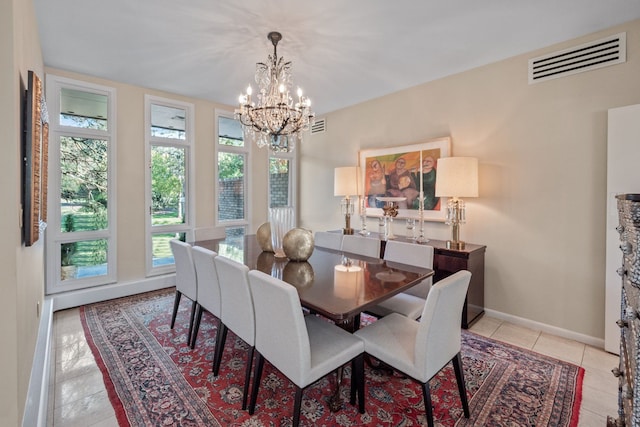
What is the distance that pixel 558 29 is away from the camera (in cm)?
252

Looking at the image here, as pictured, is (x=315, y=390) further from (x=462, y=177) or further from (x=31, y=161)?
(x=462, y=177)

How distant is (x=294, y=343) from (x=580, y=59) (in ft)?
11.2

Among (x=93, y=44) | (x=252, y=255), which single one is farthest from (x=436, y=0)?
(x=93, y=44)

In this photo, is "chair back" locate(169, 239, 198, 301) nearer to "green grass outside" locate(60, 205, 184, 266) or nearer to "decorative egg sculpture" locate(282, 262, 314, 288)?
"decorative egg sculpture" locate(282, 262, 314, 288)

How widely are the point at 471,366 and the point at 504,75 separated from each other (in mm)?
2865

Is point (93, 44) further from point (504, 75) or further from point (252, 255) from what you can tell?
point (504, 75)

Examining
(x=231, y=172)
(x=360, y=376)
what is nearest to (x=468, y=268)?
(x=360, y=376)

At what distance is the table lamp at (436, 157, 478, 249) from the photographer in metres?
2.99

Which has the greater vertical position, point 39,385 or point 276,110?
point 276,110

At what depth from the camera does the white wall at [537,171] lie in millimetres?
2574

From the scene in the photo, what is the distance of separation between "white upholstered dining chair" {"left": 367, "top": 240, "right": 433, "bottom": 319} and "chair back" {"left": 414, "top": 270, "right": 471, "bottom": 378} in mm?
566

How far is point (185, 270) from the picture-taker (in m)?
2.71

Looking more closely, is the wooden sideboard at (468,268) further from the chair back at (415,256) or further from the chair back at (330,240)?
the chair back at (330,240)

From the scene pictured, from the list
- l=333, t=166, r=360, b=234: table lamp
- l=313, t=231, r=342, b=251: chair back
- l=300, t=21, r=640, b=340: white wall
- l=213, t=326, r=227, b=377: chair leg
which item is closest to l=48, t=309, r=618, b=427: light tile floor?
l=300, t=21, r=640, b=340: white wall
